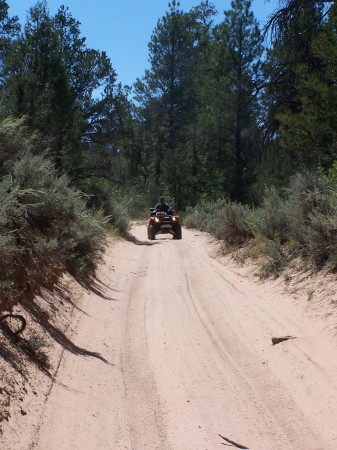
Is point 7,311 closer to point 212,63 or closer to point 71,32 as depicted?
point 71,32

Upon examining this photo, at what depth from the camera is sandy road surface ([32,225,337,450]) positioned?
5.39 m

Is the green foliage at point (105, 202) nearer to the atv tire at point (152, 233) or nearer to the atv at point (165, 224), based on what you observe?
the atv tire at point (152, 233)

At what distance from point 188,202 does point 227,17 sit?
14.6 metres

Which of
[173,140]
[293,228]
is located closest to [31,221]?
[293,228]

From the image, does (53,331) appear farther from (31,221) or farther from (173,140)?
(173,140)

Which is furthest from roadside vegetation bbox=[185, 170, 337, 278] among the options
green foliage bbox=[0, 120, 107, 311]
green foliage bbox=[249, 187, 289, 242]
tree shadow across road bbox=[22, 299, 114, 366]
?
tree shadow across road bbox=[22, 299, 114, 366]

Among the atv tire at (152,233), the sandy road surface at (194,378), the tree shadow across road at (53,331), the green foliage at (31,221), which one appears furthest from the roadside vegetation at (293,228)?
the atv tire at (152,233)

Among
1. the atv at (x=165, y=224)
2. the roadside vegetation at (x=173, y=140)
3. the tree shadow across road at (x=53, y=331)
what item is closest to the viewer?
the tree shadow across road at (x=53, y=331)

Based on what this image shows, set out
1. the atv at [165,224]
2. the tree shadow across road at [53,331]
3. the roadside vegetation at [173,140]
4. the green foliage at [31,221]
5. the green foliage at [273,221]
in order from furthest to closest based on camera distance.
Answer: the atv at [165,224]
the green foliage at [273,221]
the roadside vegetation at [173,140]
the green foliage at [31,221]
the tree shadow across road at [53,331]

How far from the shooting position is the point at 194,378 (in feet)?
22.9

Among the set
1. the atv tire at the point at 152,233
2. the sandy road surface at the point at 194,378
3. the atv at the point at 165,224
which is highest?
the sandy road surface at the point at 194,378

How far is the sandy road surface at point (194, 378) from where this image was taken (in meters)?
5.39

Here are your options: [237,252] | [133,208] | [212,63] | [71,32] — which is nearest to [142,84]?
[133,208]

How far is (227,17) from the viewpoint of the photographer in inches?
1410
